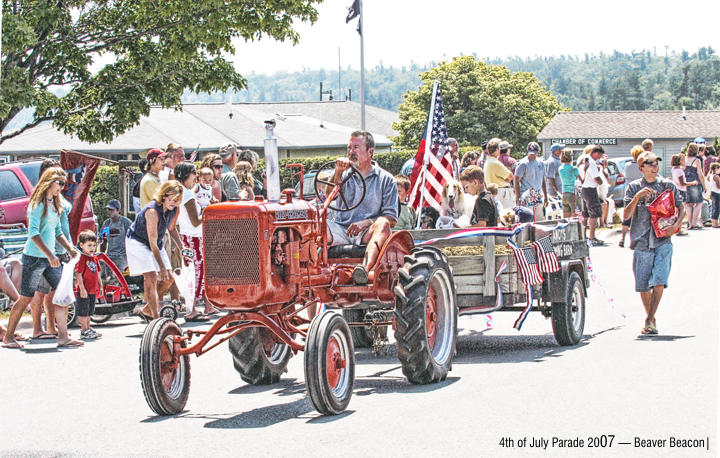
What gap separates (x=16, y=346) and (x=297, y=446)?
579 cm

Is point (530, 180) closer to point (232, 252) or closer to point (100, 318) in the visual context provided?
point (100, 318)

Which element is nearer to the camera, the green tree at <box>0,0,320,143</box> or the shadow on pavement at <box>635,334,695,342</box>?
the shadow on pavement at <box>635,334,695,342</box>

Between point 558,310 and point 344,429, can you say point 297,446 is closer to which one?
point 344,429

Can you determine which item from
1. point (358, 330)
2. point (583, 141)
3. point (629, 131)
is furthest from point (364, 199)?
point (629, 131)

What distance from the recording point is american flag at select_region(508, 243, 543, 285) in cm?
1030

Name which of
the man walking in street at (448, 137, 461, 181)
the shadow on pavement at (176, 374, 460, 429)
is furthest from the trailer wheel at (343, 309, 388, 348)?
the man walking in street at (448, 137, 461, 181)

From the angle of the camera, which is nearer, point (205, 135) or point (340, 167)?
point (340, 167)

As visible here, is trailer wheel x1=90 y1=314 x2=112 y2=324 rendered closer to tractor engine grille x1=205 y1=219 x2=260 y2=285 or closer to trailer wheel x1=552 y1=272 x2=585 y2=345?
trailer wheel x1=552 y1=272 x2=585 y2=345

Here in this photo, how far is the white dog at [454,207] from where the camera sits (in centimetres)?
1278

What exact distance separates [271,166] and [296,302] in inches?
43.4

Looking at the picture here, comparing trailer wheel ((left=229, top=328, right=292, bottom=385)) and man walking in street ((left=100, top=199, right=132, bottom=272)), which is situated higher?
man walking in street ((left=100, top=199, right=132, bottom=272))

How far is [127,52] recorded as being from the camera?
765 inches

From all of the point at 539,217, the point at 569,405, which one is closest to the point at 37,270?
the point at 569,405

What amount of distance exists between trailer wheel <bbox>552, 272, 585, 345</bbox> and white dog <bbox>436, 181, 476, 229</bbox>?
1722 mm
